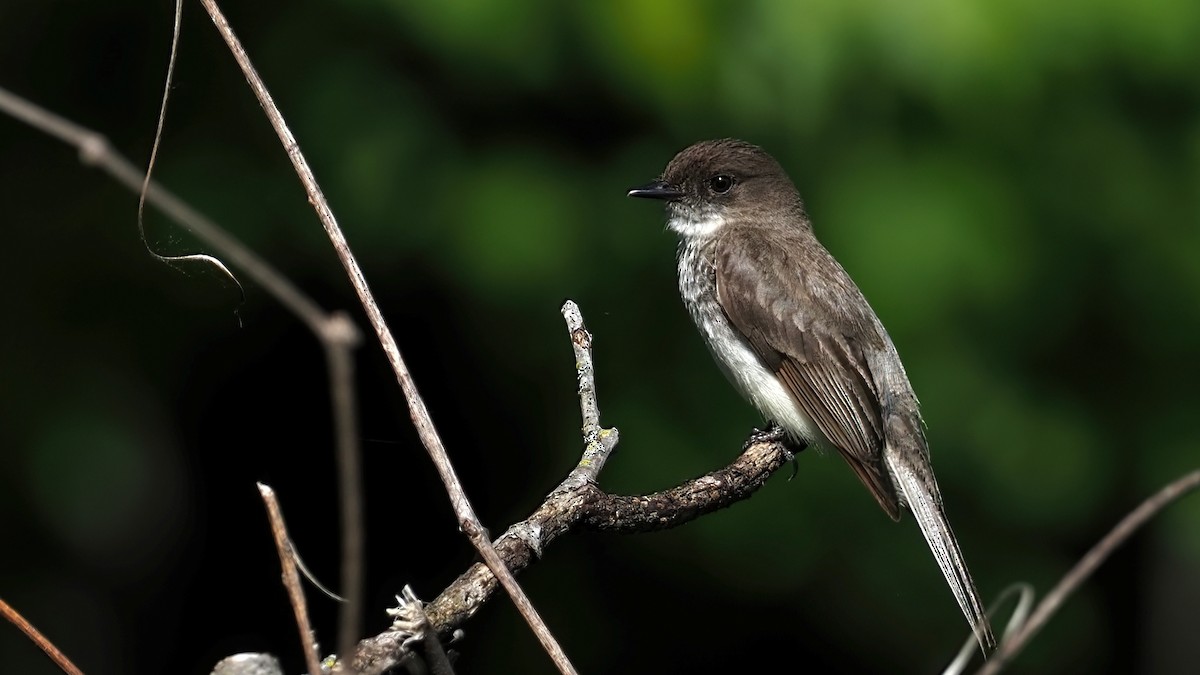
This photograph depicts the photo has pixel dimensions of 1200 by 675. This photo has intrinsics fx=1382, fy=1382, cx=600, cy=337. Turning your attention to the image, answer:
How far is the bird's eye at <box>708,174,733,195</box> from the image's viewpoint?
5.65m

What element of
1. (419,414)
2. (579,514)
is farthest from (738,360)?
(419,414)

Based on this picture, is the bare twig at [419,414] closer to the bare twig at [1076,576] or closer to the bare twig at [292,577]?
the bare twig at [292,577]

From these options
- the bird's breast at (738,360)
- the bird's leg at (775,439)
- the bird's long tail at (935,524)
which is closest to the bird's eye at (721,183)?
the bird's breast at (738,360)

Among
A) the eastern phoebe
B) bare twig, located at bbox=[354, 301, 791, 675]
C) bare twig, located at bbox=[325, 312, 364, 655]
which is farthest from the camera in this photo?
the eastern phoebe

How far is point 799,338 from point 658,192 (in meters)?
0.77

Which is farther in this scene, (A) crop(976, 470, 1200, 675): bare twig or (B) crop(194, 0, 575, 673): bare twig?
(B) crop(194, 0, 575, 673): bare twig

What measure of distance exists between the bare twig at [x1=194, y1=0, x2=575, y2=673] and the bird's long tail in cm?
253

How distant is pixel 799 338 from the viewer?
5.20 meters

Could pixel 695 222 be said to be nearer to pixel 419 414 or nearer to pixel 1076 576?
pixel 419 414

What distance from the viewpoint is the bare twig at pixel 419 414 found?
2061 mm

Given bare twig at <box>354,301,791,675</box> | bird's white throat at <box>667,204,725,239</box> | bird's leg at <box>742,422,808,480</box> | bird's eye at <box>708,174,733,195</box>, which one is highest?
bird's eye at <box>708,174,733,195</box>

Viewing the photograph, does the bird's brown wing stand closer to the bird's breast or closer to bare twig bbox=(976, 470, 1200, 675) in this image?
the bird's breast

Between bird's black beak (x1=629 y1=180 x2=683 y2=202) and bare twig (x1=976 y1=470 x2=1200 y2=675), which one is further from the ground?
bird's black beak (x1=629 y1=180 x2=683 y2=202)

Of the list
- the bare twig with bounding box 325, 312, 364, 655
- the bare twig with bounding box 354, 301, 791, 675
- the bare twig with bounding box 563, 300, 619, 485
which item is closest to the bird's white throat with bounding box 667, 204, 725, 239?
the bare twig with bounding box 354, 301, 791, 675
